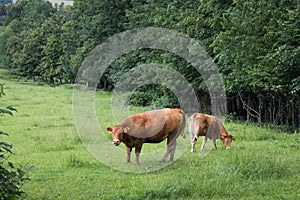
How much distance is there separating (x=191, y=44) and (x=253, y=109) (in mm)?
5266

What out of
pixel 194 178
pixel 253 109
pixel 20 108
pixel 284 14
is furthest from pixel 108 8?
pixel 194 178

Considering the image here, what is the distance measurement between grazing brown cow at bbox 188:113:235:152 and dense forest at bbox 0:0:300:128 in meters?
4.64

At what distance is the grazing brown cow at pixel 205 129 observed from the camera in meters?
14.1

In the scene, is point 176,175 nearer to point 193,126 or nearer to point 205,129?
point 193,126

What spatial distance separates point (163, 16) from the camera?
3216cm

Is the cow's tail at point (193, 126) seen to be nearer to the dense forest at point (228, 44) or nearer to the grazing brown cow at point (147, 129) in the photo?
the grazing brown cow at point (147, 129)

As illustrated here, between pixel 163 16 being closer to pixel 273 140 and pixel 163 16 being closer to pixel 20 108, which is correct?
pixel 20 108

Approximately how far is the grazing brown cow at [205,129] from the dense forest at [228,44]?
464 cm

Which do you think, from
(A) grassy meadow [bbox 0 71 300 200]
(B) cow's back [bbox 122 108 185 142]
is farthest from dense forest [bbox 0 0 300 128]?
(B) cow's back [bbox 122 108 185 142]

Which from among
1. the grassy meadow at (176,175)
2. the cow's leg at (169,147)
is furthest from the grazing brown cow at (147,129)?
the grassy meadow at (176,175)

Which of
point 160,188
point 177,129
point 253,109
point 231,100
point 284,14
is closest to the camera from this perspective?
point 160,188

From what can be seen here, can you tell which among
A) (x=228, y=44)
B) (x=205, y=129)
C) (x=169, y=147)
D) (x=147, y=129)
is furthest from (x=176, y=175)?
(x=228, y=44)

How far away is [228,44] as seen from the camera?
2175 cm

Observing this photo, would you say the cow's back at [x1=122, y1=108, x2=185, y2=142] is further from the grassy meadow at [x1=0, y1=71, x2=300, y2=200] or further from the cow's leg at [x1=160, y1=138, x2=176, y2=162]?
the grassy meadow at [x1=0, y1=71, x2=300, y2=200]
